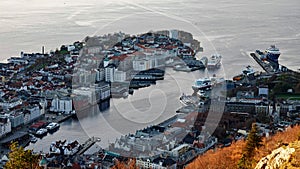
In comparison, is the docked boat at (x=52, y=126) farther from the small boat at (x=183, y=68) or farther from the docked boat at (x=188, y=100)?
the small boat at (x=183, y=68)

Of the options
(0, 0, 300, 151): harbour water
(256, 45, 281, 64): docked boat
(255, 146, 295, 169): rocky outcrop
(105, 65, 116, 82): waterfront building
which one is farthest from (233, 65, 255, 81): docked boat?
(255, 146, 295, 169): rocky outcrop

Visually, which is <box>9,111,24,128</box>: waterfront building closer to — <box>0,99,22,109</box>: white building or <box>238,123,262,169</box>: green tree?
<box>0,99,22,109</box>: white building

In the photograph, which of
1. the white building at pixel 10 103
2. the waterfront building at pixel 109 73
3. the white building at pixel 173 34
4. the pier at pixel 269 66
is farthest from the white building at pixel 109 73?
the white building at pixel 173 34

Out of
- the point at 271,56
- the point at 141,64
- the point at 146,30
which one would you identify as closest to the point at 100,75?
the point at 141,64

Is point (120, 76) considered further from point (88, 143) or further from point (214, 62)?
point (88, 143)

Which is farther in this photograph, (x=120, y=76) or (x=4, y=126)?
(x=120, y=76)

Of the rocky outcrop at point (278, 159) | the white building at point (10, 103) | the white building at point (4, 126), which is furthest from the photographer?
the white building at point (10, 103)
